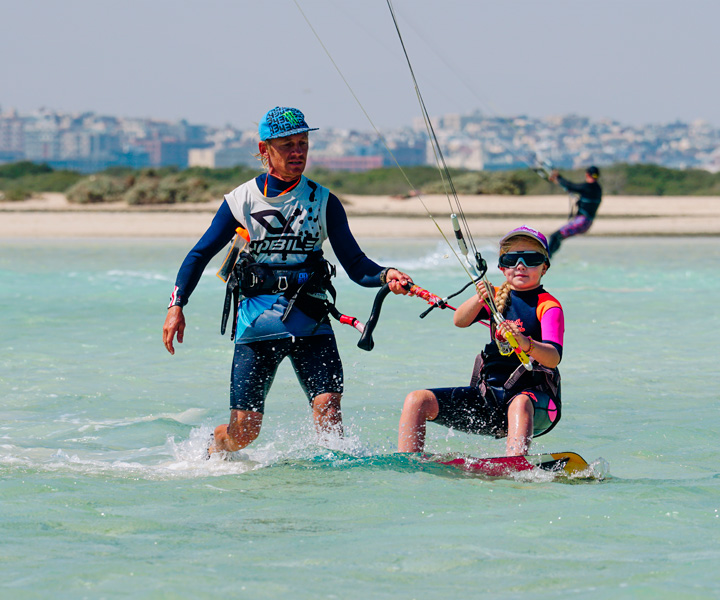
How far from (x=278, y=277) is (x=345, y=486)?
104 centimetres

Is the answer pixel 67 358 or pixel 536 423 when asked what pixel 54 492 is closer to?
pixel 536 423

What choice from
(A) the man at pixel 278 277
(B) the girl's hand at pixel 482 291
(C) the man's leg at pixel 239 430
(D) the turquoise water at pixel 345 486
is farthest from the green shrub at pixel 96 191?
(B) the girl's hand at pixel 482 291

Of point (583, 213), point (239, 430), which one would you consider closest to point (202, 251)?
point (239, 430)

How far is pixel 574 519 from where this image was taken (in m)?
4.76

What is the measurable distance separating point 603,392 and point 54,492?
4.51 meters

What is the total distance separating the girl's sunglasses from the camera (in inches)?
206

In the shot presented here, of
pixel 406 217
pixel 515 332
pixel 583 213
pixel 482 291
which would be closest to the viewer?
pixel 515 332

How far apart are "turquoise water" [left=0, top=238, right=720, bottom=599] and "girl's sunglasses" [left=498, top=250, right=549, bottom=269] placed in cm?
101

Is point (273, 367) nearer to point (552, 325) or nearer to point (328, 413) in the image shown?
point (328, 413)

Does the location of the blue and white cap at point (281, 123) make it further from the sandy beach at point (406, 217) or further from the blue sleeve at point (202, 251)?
the sandy beach at point (406, 217)

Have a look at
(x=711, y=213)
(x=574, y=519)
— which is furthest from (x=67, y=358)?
(x=711, y=213)

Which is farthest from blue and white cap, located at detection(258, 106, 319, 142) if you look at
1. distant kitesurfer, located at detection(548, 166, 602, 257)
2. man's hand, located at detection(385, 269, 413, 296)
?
distant kitesurfer, located at detection(548, 166, 602, 257)

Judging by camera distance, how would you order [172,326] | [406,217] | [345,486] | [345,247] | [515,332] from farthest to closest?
[406,217]
[345,247]
[345,486]
[172,326]
[515,332]

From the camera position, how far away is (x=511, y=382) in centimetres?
526
